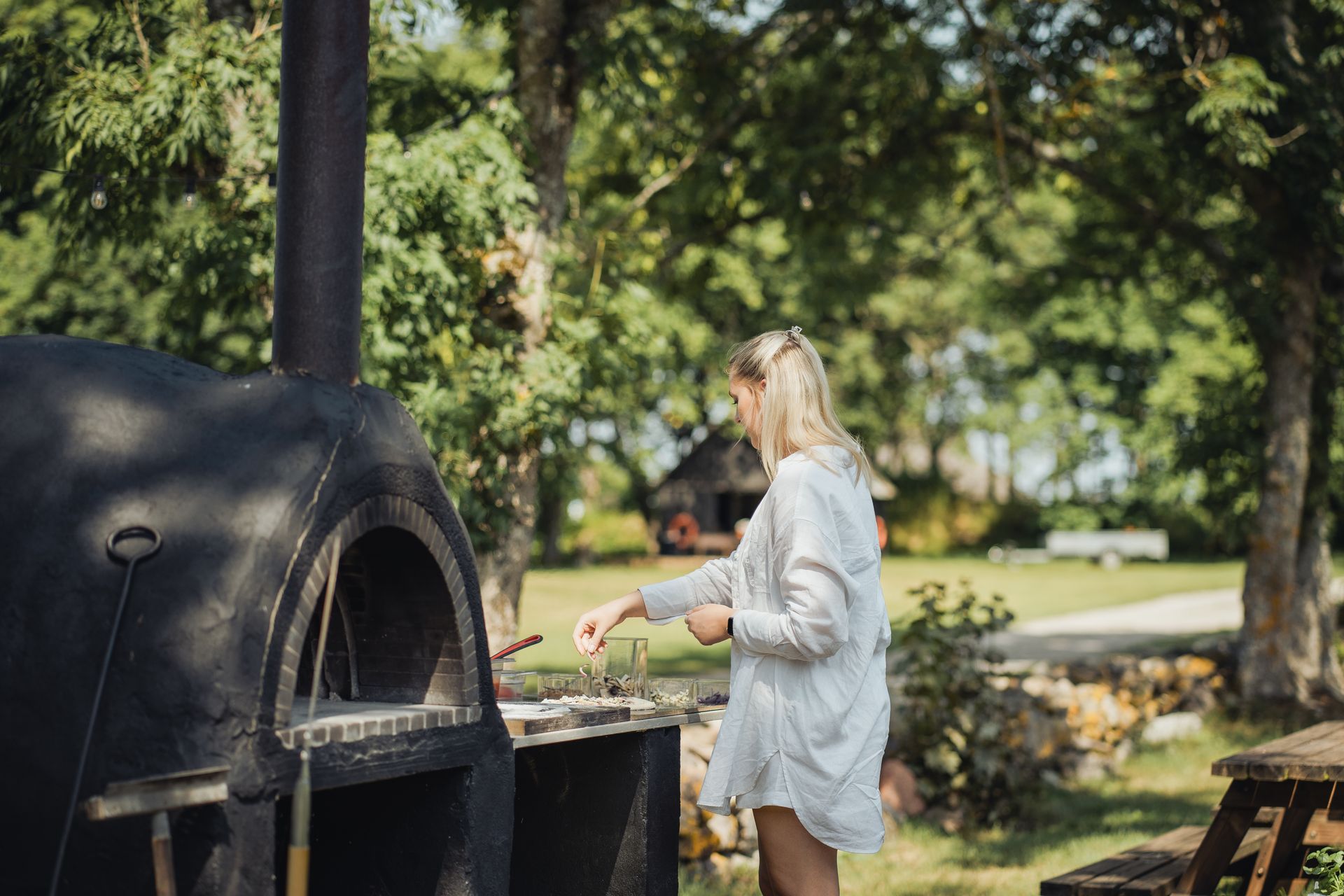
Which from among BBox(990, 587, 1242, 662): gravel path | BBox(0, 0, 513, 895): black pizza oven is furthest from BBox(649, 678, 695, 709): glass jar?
BBox(990, 587, 1242, 662): gravel path

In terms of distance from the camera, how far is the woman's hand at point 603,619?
12.8 ft

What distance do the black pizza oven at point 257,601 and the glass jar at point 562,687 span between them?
1.82ft

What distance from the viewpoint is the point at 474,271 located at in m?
7.39

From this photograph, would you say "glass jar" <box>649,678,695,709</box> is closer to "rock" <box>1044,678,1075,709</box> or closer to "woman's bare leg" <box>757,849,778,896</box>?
"woman's bare leg" <box>757,849,778,896</box>

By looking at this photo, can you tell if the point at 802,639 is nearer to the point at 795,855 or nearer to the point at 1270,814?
the point at 795,855

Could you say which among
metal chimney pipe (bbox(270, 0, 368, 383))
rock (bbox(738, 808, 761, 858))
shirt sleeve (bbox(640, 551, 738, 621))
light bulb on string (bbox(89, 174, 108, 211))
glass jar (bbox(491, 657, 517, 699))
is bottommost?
rock (bbox(738, 808, 761, 858))

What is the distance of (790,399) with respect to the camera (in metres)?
3.50

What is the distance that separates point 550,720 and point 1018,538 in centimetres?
4398

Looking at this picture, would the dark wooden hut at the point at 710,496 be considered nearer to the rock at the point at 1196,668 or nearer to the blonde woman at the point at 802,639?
the rock at the point at 1196,668

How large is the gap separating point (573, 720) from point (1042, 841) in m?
4.63

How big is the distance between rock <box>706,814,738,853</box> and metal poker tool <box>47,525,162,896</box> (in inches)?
173

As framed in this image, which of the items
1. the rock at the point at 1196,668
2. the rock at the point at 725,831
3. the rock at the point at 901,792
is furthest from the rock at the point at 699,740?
the rock at the point at 1196,668

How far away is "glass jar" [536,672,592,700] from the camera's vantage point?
425cm

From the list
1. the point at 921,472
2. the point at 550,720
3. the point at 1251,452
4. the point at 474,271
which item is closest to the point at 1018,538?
the point at 921,472
